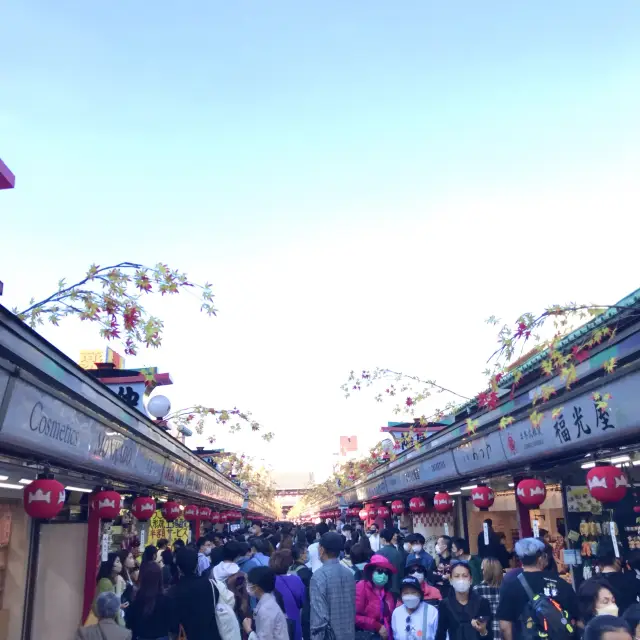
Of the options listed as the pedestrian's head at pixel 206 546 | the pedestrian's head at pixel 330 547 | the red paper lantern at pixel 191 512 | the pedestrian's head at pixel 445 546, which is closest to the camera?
the pedestrian's head at pixel 330 547

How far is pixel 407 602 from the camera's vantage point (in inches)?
232

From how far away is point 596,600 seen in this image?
17.2 feet

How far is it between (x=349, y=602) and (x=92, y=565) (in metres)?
6.18

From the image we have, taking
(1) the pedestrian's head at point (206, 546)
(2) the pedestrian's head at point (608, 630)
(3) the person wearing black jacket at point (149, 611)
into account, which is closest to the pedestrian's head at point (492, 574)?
(3) the person wearing black jacket at point (149, 611)

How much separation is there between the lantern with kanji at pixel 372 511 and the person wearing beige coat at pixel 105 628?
21641mm

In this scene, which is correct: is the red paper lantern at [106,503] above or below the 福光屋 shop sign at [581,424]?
below

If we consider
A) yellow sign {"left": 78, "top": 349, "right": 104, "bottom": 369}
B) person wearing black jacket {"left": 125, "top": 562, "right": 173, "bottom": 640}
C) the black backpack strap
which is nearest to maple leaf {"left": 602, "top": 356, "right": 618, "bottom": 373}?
the black backpack strap

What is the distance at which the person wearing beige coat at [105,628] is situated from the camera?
Answer: 214 inches

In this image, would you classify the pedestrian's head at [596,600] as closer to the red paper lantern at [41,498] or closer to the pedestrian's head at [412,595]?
the pedestrian's head at [412,595]

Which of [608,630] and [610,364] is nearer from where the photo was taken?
[608,630]

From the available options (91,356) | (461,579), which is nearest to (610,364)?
(461,579)

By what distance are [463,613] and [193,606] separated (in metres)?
2.58

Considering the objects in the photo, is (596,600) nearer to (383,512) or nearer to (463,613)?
(463,613)

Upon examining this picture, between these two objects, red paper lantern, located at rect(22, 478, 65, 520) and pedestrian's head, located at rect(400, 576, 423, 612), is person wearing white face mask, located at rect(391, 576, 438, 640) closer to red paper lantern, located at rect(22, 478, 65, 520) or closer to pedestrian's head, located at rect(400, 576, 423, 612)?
pedestrian's head, located at rect(400, 576, 423, 612)
